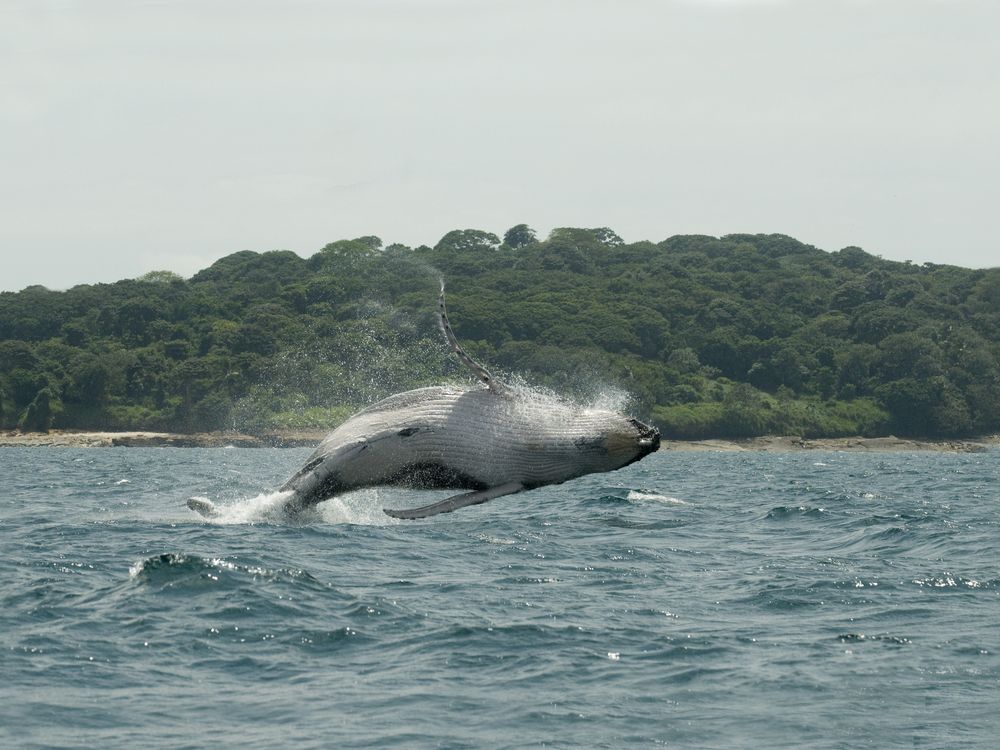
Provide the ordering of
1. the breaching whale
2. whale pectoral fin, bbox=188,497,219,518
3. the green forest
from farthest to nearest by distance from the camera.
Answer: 1. the green forest
2. whale pectoral fin, bbox=188,497,219,518
3. the breaching whale

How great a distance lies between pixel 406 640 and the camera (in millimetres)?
12188

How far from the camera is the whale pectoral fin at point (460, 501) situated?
41.8 ft

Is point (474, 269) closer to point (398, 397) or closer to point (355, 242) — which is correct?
point (355, 242)

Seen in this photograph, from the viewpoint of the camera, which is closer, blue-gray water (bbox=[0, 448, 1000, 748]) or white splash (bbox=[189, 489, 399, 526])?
blue-gray water (bbox=[0, 448, 1000, 748])

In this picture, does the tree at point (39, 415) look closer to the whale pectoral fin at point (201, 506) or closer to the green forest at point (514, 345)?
the green forest at point (514, 345)

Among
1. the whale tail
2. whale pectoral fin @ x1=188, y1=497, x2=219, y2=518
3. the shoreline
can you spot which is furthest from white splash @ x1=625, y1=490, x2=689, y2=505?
the shoreline

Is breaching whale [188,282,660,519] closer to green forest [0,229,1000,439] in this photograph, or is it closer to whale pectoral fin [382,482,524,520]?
whale pectoral fin [382,482,524,520]

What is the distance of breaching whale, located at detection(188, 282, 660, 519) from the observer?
12.5m

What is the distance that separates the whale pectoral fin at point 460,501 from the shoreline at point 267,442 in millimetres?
88046

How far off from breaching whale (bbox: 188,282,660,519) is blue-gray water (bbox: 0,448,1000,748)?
4.43 ft

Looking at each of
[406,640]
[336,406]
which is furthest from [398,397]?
[336,406]

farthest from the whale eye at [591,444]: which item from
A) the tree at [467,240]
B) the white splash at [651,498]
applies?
the tree at [467,240]

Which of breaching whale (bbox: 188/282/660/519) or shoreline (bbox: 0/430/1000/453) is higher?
breaching whale (bbox: 188/282/660/519)

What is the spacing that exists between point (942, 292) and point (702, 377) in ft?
143
